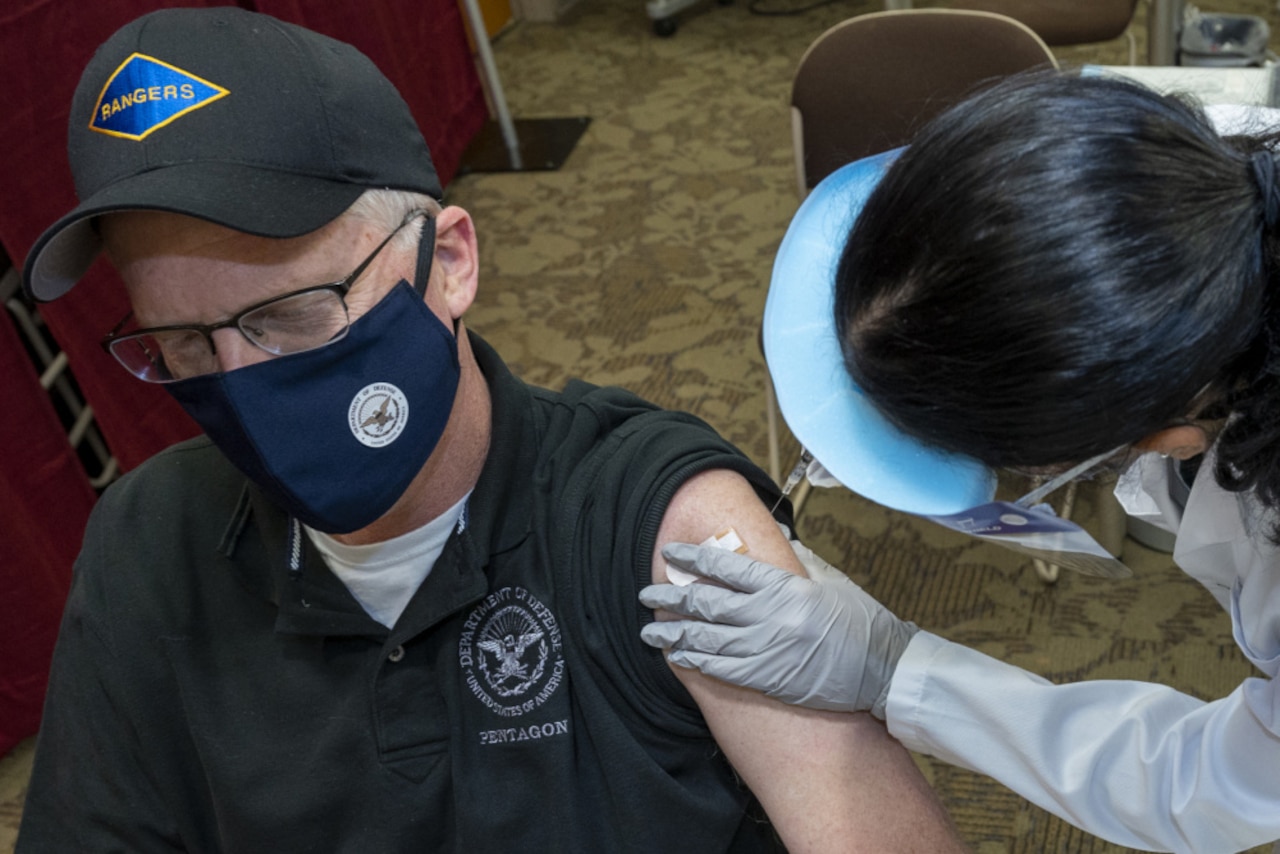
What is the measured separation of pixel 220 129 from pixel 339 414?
271mm

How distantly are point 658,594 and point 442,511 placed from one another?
251mm

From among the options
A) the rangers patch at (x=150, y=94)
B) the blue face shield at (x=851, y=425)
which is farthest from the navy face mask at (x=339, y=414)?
the blue face shield at (x=851, y=425)

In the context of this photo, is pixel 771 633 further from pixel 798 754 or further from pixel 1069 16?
pixel 1069 16

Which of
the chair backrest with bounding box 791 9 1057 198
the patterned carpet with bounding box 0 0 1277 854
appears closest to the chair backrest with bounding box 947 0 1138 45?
the patterned carpet with bounding box 0 0 1277 854

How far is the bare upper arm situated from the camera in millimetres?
1023

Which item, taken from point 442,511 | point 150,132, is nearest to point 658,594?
point 442,511

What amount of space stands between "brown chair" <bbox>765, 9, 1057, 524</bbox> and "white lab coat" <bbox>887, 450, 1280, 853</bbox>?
3.77 feet

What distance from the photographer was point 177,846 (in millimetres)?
1213

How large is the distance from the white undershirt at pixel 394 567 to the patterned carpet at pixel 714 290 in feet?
4.05

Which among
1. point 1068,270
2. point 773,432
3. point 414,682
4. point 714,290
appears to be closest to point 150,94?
point 414,682

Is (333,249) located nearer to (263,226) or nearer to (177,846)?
(263,226)

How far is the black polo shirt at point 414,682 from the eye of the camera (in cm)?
107

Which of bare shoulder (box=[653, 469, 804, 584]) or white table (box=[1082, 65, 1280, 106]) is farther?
white table (box=[1082, 65, 1280, 106])

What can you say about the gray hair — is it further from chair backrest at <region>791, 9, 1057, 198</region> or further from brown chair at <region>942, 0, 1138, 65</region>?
brown chair at <region>942, 0, 1138, 65</region>
